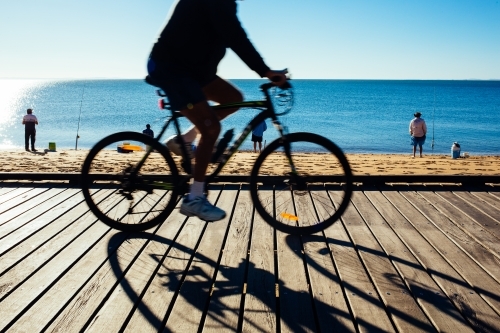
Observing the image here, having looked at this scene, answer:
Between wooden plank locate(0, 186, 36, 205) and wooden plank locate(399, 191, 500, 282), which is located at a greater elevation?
wooden plank locate(399, 191, 500, 282)

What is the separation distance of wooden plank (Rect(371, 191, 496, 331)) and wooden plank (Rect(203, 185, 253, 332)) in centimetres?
93

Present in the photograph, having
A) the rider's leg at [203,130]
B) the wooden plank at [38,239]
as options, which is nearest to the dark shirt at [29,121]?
the wooden plank at [38,239]

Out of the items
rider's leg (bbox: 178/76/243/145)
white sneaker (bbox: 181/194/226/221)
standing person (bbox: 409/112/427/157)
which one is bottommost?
standing person (bbox: 409/112/427/157)

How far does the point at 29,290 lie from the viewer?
9.36ft

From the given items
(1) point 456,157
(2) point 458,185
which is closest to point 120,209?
(2) point 458,185

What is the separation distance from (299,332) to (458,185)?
3.93 m

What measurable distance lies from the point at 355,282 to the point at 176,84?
1.75 meters

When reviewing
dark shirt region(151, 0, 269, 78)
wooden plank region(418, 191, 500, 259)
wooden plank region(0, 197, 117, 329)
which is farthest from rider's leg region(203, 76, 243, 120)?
wooden plank region(418, 191, 500, 259)

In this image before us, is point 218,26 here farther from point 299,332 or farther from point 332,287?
point 299,332

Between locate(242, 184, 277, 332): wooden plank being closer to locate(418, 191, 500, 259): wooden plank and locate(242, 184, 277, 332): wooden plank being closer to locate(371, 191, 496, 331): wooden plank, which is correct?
locate(371, 191, 496, 331): wooden plank

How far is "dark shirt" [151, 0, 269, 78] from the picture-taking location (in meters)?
3.57

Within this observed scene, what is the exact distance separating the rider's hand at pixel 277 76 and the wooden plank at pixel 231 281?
110 cm

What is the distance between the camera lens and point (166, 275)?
3.09m

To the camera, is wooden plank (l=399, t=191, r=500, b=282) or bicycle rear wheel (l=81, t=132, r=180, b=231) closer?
wooden plank (l=399, t=191, r=500, b=282)
